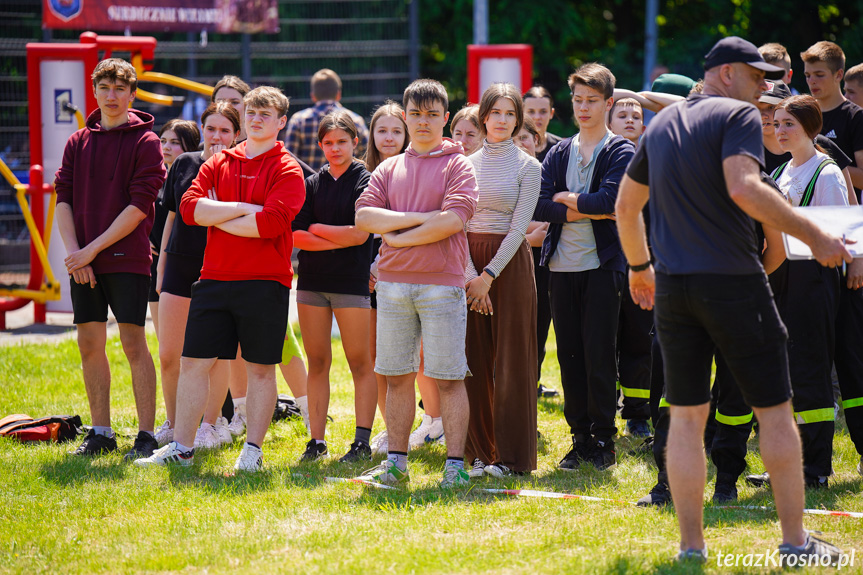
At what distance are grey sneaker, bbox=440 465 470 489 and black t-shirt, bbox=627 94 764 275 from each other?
5.88ft

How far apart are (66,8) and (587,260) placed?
36.3 ft

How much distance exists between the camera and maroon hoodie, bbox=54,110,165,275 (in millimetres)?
5594

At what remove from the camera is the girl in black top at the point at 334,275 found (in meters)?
5.55

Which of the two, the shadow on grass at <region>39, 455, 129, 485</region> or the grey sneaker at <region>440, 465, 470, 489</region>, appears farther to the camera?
the shadow on grass at <region>39, 455, 129, 485</region>

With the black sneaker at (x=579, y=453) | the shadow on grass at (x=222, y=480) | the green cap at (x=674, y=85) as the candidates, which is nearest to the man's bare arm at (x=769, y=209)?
the black sneaker at (x=579, y=453)

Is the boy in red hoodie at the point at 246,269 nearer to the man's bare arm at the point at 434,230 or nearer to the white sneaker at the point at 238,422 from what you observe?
the man's bare arm at the point at 434,230

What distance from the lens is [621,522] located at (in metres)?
4.25

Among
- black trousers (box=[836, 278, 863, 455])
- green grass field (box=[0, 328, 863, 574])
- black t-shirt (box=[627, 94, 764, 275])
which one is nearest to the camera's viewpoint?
black t-shirt (box=[627, 94, 764, 275])

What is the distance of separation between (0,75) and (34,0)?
8.81ft

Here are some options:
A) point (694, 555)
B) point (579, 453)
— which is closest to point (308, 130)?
point (579, 453)

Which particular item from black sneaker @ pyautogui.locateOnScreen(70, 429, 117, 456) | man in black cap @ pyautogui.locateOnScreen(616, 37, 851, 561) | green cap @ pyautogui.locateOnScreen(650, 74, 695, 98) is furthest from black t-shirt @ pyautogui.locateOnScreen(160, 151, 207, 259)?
green cap @ pyautogui.locateOnScreen(650, 74, 695, 98)

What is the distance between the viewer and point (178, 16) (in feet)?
47.8

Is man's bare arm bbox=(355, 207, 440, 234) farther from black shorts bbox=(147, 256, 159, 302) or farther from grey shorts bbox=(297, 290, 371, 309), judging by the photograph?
black shorts bbox=(147, 256, 159, 302)

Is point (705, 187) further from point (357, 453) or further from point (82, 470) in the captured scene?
point (82, 470)
